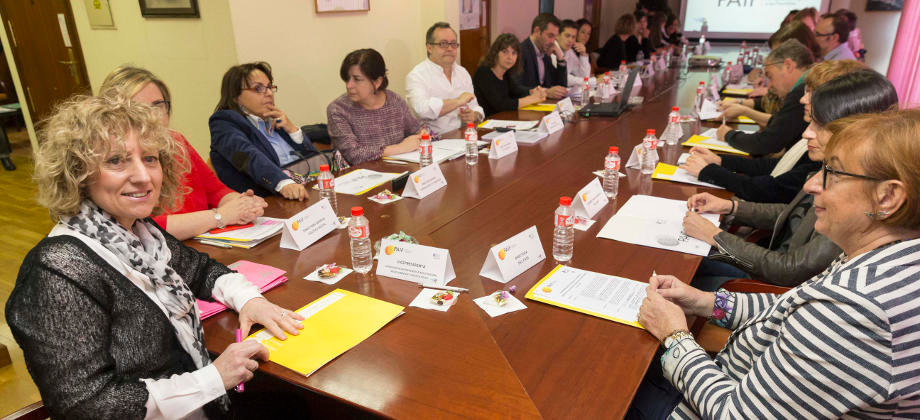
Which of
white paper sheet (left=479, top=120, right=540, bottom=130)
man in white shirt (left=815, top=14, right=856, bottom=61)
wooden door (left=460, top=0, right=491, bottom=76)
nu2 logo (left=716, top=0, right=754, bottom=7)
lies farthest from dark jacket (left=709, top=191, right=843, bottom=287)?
nu2 logo (left=716, top=0, right=754, bottom=7)

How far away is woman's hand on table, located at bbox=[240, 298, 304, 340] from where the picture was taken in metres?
1.23

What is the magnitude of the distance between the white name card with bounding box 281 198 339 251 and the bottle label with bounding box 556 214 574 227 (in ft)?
2.51

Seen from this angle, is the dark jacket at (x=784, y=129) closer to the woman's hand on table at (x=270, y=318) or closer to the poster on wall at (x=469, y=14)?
the woman's hand on table at (x=270, y=318)

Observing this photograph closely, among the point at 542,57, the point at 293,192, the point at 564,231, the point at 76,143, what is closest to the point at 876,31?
the point at 542,57

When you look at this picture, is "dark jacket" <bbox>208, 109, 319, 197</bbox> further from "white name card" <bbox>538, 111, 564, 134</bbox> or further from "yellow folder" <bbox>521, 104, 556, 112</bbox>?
"yellow folder" <bbox>521, 104, 556, 112</bbox>

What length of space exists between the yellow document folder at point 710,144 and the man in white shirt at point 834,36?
2516 mm

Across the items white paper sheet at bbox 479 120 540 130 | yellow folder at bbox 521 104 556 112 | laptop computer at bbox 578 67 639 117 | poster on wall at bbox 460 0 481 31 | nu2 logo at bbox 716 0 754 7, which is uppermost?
nu2 logo at bbox 716 0 754 7

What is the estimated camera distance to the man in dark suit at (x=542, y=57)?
486cm

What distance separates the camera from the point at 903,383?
81 centimetres

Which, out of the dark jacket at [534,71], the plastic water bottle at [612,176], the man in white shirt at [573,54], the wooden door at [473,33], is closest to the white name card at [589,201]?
the plastic water bottle at [612,176]

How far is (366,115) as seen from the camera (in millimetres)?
3016

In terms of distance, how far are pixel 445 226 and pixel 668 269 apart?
74 centimetres

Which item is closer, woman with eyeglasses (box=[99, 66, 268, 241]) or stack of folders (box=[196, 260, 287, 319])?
stack of folders (box=[196, 260, 287, 319])

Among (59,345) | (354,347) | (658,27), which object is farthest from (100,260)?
(658,27)
